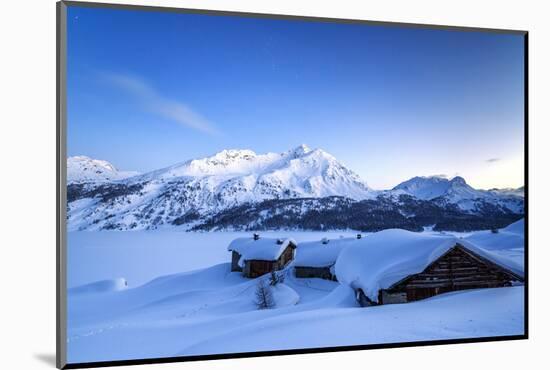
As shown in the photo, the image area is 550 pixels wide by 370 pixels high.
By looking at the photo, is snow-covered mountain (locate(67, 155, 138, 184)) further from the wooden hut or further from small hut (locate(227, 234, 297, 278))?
the wooden hut

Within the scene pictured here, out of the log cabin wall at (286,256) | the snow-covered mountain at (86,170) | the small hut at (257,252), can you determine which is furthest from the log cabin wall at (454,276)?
the snow-covered mountain at (86,170)

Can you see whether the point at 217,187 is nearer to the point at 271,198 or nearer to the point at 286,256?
the point at 271,198

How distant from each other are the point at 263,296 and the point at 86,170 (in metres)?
3.68

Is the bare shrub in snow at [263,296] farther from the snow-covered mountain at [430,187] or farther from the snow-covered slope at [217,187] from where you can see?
the snow-covered mountain at [430,187]

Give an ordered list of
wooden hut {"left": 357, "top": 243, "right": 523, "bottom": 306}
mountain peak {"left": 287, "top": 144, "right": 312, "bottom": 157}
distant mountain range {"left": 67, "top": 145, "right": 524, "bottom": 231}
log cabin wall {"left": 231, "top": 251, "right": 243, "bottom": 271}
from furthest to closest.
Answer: log cabin wall {"left": 231, "top": 251, "right": 243, "bottom": 271}
wooden hut {"left": 357, "top": 243, "right": 523, "bottom": 306}
mountain peak {"left": 287, "top": 144, "right": 312, "bottom": 157}
distant mountain range {"left": 67, "top": 145, "right": 524, "bottom": 231}

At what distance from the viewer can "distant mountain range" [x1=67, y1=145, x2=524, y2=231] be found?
22.9ft

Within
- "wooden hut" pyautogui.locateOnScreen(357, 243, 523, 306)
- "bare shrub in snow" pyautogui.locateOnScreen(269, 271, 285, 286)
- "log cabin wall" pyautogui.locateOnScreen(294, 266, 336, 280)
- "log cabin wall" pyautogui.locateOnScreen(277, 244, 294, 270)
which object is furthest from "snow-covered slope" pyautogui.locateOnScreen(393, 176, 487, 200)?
"bare shrub in snow" pyautogui.locateOnScreen(269, 271, 285, 286)

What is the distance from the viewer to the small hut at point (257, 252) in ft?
26.1

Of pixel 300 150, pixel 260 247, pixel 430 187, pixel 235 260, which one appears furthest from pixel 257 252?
pixel 430 187

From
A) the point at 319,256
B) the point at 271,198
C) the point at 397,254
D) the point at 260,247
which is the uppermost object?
the point at 271,198

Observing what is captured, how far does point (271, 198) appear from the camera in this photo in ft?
25.4

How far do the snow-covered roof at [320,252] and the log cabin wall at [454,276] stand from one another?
1141mm

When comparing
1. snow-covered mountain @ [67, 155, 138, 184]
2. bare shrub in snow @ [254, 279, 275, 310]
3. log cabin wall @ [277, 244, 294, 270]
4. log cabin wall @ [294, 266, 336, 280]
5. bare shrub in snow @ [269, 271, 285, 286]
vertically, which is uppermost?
snow-covered mountain @ [67, 155, 138, 184]

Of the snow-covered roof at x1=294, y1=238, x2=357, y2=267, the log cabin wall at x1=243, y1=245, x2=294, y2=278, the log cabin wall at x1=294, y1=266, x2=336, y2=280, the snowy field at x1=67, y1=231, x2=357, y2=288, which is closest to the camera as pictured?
the snowy field at x1=67, y1=231, x2=357, y2=288
